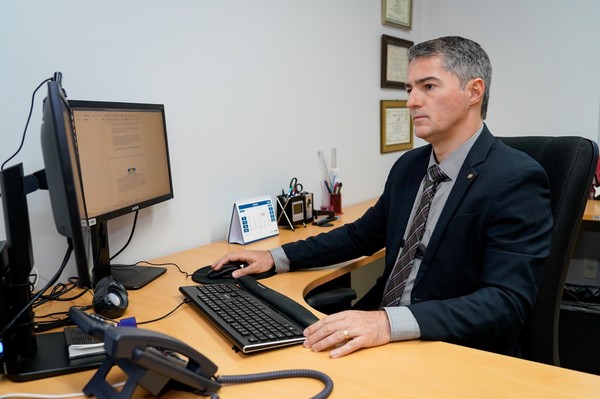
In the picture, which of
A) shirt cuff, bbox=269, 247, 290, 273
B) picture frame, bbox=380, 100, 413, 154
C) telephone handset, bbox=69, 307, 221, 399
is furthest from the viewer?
picture frame, bbox=380, 100, 413, 154

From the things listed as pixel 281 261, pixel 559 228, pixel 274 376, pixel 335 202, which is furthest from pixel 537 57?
pixel 274 376

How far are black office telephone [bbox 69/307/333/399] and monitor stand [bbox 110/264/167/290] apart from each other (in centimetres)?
56

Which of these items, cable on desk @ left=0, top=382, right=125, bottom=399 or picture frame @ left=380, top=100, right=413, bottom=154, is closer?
cable on desk @ left=0, top=382, right=125, bottom=399

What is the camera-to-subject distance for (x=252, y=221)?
6.17 feet

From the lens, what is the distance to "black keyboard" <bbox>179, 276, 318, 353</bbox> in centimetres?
93

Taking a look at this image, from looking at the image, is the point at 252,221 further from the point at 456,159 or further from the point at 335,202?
the point at 456,159

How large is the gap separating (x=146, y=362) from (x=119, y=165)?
32.3 inches

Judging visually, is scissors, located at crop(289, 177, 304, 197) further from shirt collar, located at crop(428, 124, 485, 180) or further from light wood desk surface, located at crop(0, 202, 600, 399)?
light wood desk surface, located at crop(0, 202, 600, 399)

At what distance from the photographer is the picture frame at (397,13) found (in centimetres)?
282

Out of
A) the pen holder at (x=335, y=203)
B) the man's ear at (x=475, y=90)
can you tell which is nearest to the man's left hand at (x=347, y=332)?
the man's ear at (x=475, y=90)

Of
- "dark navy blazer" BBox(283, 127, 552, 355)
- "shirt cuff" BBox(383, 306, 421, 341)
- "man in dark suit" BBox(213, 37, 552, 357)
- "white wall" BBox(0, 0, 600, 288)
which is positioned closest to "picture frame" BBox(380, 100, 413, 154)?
"white wall" BBox(0, 0, 600, 288)

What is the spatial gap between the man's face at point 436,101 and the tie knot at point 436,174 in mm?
83

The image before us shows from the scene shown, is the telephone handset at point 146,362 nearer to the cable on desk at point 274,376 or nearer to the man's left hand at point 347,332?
the cable on desk at point 274,376

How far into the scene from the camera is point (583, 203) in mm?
1176
